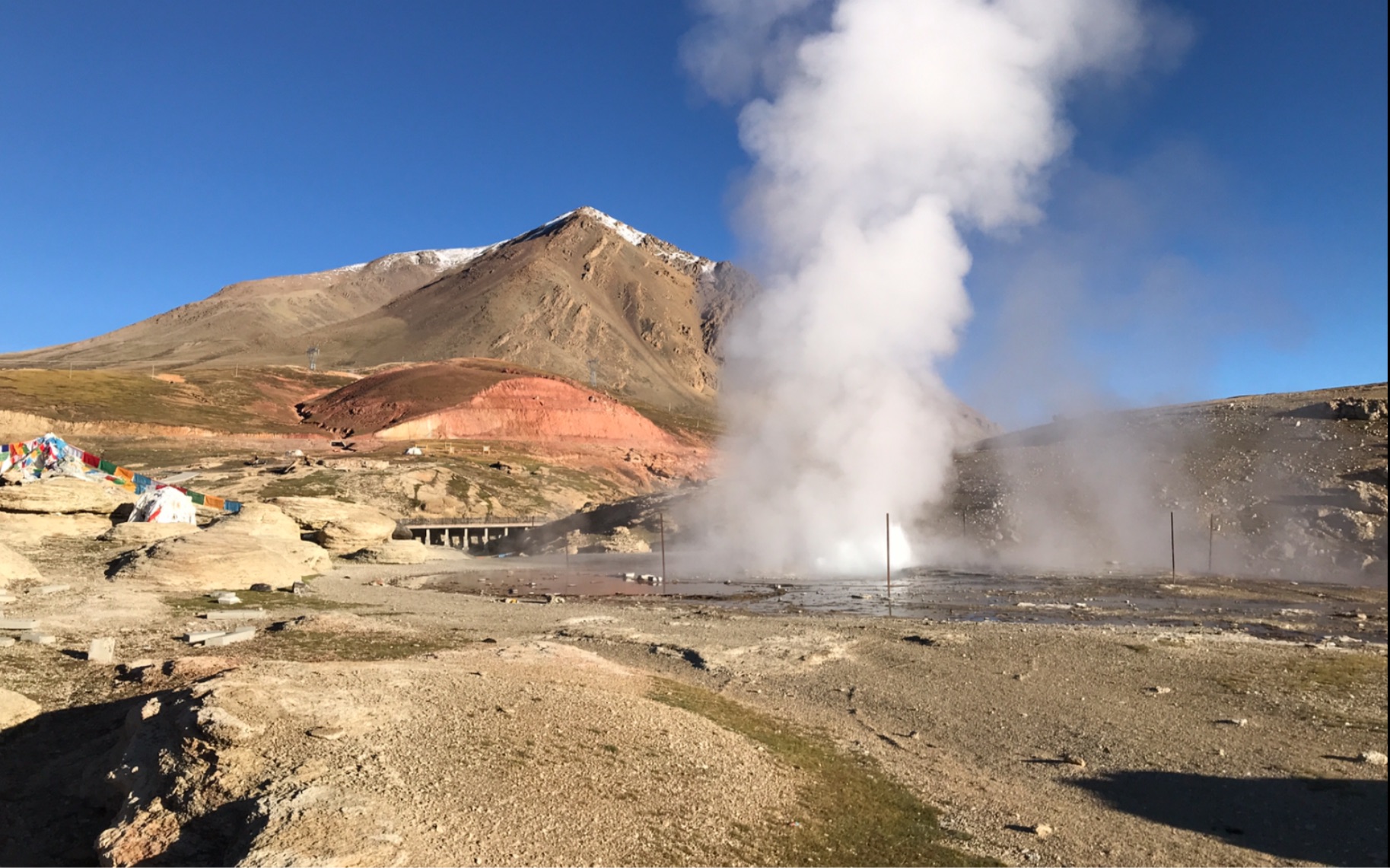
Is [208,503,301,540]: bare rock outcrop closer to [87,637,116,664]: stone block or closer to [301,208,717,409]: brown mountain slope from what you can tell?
[87,637,116,664]: stone block

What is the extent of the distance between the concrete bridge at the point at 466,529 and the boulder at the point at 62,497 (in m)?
23.9

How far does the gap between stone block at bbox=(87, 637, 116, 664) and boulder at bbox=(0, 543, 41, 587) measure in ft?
27.8

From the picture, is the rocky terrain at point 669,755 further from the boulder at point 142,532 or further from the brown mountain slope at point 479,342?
the brown mountain slope at point 479,342

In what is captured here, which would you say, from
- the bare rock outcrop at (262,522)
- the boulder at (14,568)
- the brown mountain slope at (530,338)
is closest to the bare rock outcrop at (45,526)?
the bare rock outcrop at (262,522)

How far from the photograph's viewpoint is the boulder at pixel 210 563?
20.6 metres

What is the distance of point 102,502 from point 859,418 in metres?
29.9

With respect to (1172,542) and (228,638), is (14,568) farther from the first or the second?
(1172,542)

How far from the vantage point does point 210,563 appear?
21766 mm

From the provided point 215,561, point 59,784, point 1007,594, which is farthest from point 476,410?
point 59,784

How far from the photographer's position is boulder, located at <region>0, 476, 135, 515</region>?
87.2ft

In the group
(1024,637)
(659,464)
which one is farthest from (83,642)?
(659,464)

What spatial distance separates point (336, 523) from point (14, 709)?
1283 inches

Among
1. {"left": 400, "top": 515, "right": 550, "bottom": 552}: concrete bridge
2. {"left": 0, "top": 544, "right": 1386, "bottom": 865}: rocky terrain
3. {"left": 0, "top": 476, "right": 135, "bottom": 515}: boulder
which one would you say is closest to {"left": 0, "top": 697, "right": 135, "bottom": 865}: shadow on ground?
{"left": 0, "top": 544, "right": 1386, "bottom": 865}: rocky terrain

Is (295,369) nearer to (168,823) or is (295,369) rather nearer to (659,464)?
(659,464)
